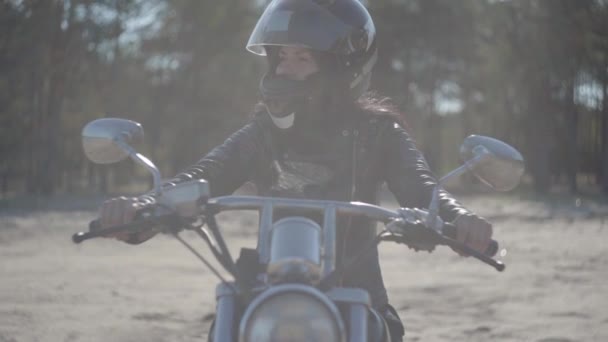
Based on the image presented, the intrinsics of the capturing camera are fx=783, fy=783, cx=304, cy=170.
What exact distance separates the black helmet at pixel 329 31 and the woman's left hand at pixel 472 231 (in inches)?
35.6

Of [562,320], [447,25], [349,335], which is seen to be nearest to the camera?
[349,335]

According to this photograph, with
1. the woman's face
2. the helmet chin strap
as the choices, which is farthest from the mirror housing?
the woman's face

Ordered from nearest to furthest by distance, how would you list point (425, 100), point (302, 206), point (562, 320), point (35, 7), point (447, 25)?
point (302, 206)
point (562, 320)
point (35, 7)
point (447, 25)
point (425, 100)

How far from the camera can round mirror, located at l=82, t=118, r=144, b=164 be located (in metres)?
2.29

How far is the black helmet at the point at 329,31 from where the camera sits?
8.89ft

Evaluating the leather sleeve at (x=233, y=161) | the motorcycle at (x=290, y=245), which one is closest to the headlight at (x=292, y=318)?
the motorcycle at (x=290, y=245)

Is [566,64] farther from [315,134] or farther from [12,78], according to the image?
[315,134]

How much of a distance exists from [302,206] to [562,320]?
453 centimetres

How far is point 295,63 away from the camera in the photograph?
2844 mm

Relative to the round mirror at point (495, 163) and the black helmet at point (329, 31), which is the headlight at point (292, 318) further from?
the black helmet at point (329, 31)

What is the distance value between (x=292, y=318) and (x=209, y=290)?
587 centimetres

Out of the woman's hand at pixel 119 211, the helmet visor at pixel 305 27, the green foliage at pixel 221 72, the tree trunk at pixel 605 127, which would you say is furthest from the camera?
the tree trunk at pixel 605 127

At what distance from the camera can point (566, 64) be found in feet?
86.0

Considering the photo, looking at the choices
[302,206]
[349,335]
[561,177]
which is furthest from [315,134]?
[561,177]
